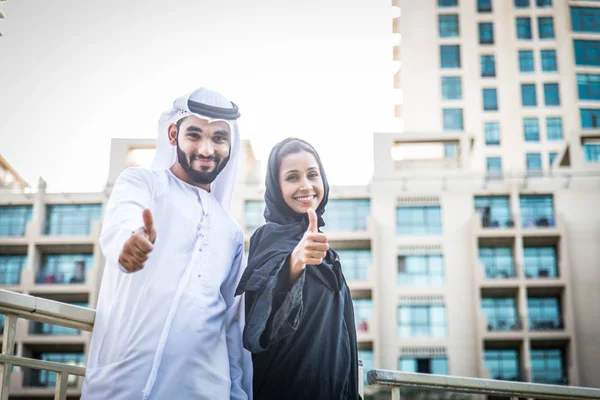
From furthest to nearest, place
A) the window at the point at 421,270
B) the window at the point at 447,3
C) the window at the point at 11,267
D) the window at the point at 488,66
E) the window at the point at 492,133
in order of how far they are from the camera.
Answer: the window at the point at 447,3
the window at the point at 488,66
the window at the point at 492,133
the window at the point at 11,267
the window at the point at 421,270

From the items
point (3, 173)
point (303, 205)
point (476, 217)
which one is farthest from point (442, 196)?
point (303, 205)

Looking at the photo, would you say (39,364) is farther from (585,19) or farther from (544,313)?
(585,19)

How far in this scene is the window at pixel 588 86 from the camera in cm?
3497

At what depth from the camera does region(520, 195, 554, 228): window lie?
26406 mm

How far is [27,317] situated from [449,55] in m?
35.2

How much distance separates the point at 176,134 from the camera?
3.24m

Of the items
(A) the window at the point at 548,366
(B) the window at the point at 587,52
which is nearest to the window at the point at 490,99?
(B) the window at the point at 587,52

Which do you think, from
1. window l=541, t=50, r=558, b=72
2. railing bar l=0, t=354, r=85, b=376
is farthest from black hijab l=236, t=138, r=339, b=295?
window l=541, t=50, r=558, b=72

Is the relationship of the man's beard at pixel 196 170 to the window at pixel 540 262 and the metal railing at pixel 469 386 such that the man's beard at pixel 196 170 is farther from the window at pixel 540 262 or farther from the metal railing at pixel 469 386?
the window at pixel 540 262

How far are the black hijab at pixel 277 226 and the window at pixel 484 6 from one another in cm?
3557

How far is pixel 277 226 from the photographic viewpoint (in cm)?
336

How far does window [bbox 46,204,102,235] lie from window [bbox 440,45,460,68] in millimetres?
18036

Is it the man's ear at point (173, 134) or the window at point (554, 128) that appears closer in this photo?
the man's ear at point (173, 134)

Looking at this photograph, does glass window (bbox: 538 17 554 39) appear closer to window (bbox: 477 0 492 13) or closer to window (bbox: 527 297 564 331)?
window (bbox: 477 0 492 13)
